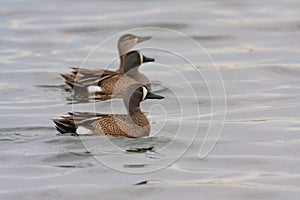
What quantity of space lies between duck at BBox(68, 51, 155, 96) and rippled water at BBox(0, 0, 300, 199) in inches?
11.8

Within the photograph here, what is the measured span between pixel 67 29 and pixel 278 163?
9729mm

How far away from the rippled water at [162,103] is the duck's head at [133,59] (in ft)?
1.25

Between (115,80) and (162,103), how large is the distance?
5.78 feet

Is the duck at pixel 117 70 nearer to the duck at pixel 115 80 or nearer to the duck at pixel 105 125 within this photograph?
the duck at pixel 115 80

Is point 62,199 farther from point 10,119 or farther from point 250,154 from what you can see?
point 10,119

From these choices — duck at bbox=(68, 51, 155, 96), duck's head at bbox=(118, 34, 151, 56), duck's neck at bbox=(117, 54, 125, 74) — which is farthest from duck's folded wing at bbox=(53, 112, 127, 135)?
duck's head at bbox=(118, 34, 151, 56)

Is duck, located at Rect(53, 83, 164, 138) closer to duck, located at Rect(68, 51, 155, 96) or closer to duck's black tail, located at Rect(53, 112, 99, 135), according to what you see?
duck's black tail, located at Rect(53, 112, 99, 135)

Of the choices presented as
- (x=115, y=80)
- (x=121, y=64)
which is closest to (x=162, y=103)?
(x=115, y=80)

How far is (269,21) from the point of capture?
1934 centimetres

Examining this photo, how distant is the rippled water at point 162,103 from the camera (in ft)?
31.7

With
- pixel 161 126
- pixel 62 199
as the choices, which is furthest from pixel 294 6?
pixel 62 199

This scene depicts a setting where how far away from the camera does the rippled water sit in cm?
967

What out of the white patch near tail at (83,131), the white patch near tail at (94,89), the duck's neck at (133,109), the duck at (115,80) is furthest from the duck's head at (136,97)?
the white patch near tail at (94,89)

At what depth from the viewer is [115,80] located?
50.4ft
